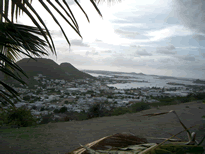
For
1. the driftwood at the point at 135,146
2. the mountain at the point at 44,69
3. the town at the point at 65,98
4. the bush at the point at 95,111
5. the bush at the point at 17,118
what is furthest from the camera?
the mountain at the point at 44,69

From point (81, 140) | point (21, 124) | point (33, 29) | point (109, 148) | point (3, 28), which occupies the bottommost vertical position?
point (21, 124)

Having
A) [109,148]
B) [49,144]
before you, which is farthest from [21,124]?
[109,148]

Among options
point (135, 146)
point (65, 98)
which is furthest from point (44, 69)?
point (135, 146)

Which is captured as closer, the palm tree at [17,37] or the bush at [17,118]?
the palm tree at [17,37]

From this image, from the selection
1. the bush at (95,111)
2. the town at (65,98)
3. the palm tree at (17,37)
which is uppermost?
the palm tree at (17,37)

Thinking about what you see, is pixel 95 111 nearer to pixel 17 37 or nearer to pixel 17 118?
pixel 17 118

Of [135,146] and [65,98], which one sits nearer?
[135,146]

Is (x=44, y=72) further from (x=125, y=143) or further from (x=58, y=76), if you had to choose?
(x=125, y=143)

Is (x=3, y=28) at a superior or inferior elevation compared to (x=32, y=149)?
superior

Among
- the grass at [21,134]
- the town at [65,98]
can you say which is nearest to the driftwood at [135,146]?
the grass at [21,134]

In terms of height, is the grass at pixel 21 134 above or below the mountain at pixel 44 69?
below

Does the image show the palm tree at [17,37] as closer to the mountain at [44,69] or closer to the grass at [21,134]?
the grass at [21,134]
